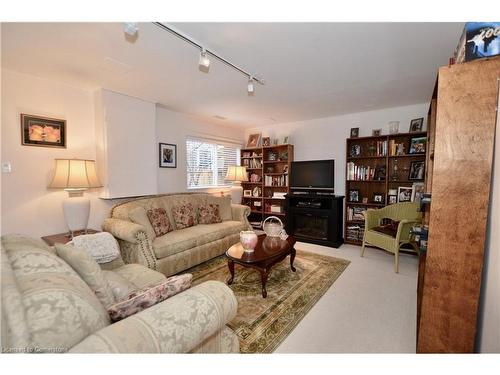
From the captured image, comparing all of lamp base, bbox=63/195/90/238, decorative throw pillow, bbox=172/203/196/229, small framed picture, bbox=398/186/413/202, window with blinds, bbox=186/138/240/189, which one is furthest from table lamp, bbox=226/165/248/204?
small framed picture, bbox=398/186/413/202

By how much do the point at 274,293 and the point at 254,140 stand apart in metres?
3.56

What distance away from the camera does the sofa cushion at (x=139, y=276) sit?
5.42 ft

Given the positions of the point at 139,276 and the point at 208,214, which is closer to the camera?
the point at 139,276

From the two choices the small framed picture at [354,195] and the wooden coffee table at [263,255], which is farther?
the small framed picture at [354,195]

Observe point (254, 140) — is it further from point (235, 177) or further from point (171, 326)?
point (171, 326)

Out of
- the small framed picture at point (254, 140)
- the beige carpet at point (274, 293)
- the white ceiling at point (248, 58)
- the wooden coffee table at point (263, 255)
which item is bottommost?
the beige carpet at point (274, 293)

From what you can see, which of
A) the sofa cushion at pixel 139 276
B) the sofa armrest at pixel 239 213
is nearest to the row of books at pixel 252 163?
the sofa armrest at pixel 239 213

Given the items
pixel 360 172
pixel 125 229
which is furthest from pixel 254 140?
pixel 125 229

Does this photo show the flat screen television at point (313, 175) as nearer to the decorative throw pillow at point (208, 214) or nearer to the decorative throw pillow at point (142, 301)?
the decorative throw pillow at point (208, 214)

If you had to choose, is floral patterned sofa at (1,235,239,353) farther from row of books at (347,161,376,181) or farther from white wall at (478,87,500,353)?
row of books at (347,161,376,181)

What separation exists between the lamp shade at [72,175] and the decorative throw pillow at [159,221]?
73 cm

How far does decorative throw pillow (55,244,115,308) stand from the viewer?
116 cm

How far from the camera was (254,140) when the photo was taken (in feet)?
16.8
